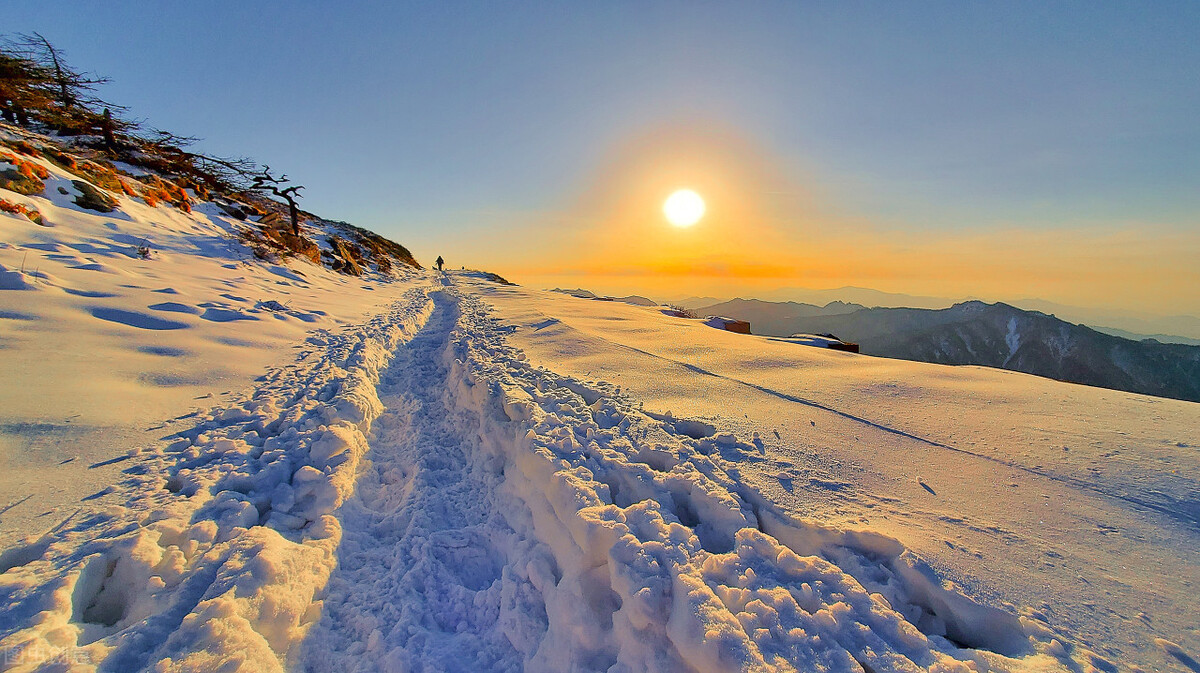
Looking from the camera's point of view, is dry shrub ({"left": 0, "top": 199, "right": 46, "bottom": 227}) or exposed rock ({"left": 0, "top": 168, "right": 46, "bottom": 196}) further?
exposed rock ({"left": 0, "top": 168, "right": 46, "bottom": 196})

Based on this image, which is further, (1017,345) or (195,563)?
(1017,345)

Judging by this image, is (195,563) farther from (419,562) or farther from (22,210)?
(22,210)

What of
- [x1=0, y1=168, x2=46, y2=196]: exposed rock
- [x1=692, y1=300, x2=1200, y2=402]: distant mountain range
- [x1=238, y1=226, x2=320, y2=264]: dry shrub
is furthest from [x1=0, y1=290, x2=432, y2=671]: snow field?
[x1=692, y1=300, x2=1200, y2=402]: distant mountain range

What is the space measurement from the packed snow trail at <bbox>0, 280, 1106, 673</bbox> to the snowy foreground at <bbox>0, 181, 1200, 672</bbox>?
0.02 metres

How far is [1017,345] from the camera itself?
3556 centimetres

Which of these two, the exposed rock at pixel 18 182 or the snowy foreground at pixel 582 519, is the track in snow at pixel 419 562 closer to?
the snowy foreground at pixel 582 519

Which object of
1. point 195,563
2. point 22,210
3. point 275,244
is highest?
point 275,244

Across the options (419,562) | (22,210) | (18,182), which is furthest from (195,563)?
(18,182)

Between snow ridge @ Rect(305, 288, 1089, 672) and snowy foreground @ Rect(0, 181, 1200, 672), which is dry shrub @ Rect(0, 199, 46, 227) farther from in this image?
snow ridge @ Rect(305, 288, 1089, 672)

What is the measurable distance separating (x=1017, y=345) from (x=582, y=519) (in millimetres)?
50839

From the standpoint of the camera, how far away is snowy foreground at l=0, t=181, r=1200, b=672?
186cm

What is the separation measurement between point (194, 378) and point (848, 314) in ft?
185

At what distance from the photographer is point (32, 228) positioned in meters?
7.63

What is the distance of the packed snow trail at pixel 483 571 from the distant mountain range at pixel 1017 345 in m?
21.2
